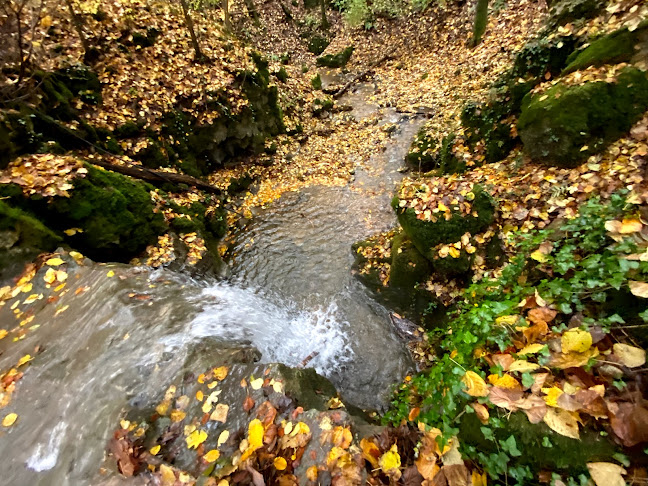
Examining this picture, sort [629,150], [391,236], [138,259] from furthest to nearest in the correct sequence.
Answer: [391,236] < [138,259] < [629,150]

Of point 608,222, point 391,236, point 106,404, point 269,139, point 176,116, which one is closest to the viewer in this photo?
point 608,222

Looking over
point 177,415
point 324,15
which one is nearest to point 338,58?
point 324,15

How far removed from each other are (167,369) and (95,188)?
12.2ft

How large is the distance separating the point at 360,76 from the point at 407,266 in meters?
12.7

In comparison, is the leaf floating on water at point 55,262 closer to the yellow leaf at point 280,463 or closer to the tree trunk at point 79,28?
the yellow leaf at point 280,463

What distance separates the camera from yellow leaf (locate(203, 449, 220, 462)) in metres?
2.29

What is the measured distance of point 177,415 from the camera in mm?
2660

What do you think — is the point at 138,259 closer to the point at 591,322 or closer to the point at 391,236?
the point at 391,236

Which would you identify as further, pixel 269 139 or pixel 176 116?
pixel 269 139

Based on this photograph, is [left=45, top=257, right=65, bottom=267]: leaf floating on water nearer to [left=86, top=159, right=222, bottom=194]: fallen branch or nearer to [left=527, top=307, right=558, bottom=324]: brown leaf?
[left=86, top=159, right=222, bottom=194]: fallen branch

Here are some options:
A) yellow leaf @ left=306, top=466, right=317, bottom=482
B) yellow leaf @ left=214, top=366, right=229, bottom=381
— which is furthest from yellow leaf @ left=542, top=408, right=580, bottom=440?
yellow leaf @ left=214, top=366, right=229, bottom=381

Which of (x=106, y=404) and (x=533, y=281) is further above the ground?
(x=106, y=404)

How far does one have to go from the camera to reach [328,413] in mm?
2430

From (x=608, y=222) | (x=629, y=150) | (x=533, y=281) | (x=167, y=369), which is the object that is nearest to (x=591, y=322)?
(x=608, y=222)
